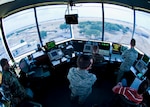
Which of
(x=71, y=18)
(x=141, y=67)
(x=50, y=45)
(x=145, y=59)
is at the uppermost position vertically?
(x=71, y=18)

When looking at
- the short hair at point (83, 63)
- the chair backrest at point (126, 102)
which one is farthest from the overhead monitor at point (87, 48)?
the short hair at point (83, 63)

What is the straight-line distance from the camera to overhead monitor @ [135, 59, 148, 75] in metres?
5.70

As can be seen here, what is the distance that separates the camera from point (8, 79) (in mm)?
4305

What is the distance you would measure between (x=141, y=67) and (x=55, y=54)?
2.37 m

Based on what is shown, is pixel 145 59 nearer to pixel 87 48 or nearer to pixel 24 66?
pixel 87 48

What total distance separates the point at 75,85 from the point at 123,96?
1.16 metres

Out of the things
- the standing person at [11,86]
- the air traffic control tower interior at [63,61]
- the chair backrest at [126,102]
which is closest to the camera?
the standing person at [11,86]

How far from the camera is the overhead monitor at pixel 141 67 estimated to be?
18.7ft

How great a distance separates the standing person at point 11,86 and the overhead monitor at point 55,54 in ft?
6.30

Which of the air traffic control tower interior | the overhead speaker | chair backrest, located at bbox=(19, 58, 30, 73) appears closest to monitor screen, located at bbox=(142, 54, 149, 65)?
the air traffic control tower interior

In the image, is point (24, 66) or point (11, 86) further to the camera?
point (24, 66)

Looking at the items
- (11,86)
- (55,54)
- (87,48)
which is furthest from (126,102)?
(55,54)

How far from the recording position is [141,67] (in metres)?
5.82

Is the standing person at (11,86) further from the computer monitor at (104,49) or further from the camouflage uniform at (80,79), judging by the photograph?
the computer monitor at (104,49)
